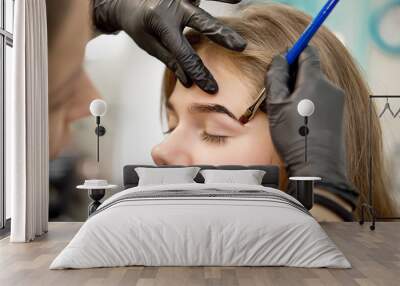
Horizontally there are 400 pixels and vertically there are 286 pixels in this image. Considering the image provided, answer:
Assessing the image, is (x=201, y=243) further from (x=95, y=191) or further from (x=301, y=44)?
(x=301, y=44)

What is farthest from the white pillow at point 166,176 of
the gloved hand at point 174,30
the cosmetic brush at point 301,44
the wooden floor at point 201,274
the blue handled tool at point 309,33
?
the blue handled tool at point 309,33

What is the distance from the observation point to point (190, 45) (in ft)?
22.0

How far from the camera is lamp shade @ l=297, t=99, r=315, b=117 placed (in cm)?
638

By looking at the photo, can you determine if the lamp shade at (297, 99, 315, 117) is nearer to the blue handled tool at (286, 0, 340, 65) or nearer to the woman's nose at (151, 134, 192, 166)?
the blue handled tool at (286, 0, 340, 65)

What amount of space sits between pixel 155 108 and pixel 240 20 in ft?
4.75

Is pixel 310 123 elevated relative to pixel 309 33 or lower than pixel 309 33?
lower

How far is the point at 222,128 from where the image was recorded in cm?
668

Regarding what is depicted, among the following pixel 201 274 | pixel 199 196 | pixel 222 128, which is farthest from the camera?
pixel 222 128

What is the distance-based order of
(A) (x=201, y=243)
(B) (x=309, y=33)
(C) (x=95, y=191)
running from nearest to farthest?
(A) (x=201, y=243), (C) (x=95, y=191), (B) (x=309, y=33)

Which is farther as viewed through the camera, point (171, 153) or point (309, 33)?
point (171, 153)

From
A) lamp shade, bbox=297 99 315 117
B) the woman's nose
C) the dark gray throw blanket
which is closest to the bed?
the dark gray throw blanket

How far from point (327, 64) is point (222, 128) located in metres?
1.45

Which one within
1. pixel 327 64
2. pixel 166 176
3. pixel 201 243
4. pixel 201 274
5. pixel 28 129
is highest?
pixel 327 64

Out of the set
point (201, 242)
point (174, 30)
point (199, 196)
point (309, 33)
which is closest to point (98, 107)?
point (174, 30)
